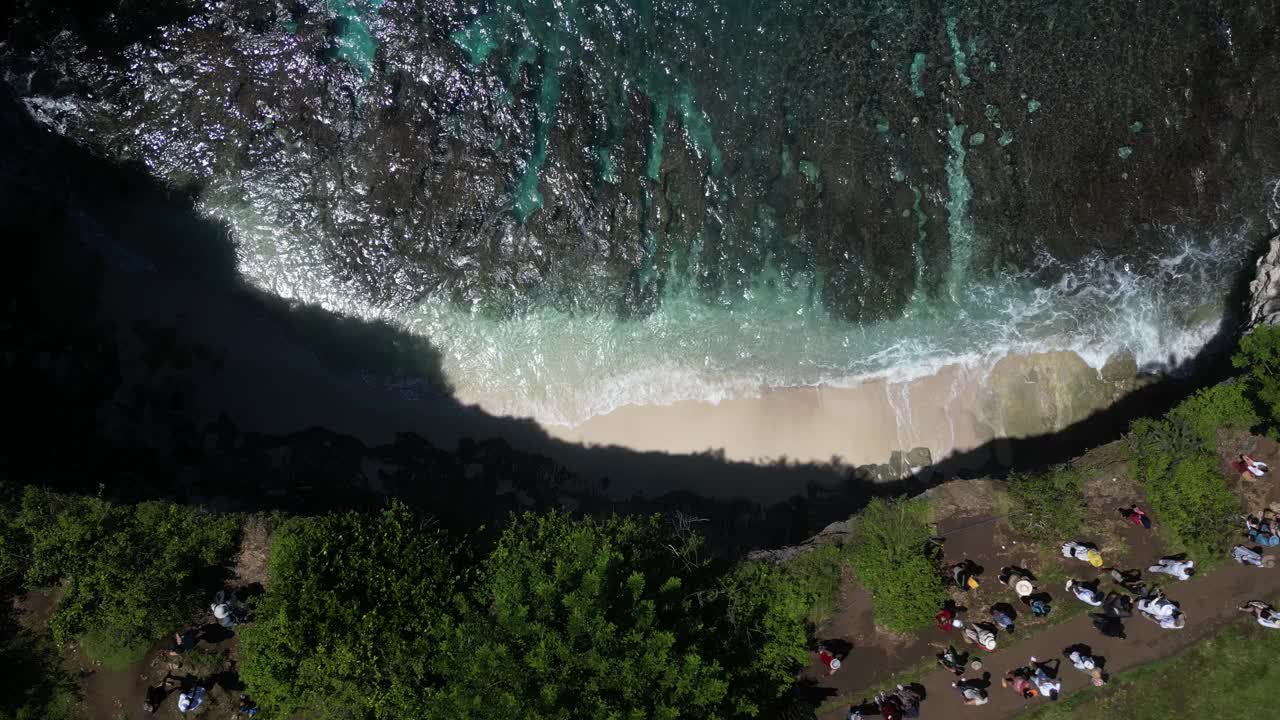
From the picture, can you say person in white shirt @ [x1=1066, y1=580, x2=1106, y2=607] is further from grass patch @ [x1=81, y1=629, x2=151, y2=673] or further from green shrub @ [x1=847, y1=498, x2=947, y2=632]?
grass patch @ [x1=81, y1=629, x2=151, y2=673]

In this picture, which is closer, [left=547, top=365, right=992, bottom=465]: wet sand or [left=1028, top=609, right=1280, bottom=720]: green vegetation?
[left=1028, top=609, right=1280, bottom=720]: green vegetation

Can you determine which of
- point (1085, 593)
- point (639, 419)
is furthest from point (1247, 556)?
point (639, 419)

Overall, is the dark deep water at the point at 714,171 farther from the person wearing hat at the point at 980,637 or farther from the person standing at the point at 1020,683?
the person standing at the point at 1020,683

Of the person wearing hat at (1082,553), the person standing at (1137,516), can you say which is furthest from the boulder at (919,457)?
the person standing at (1137,516)

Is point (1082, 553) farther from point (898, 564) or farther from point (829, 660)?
point (829, 660)

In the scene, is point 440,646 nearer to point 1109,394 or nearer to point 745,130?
point 745,130

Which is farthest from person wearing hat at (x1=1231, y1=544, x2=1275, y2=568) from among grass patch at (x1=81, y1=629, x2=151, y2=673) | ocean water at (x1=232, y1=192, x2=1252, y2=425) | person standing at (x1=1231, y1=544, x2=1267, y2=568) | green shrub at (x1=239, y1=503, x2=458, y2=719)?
grass patch at (x1=81, y1=629, x2=151, y2=673)

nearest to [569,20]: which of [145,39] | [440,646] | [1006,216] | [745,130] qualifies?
[745,130]
